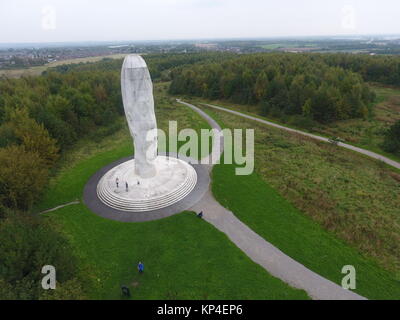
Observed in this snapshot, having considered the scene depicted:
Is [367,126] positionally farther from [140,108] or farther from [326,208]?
[140,108]

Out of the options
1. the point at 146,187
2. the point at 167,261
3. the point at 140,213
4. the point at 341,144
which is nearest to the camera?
the point at 167,261

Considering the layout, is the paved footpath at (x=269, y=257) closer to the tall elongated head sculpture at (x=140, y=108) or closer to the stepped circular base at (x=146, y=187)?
the stepped circular base at (x=146, y=187)

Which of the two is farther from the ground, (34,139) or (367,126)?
(34,139)

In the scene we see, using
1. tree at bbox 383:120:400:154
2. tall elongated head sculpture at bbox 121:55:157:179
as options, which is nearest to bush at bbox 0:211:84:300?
tall elongated head sculpture at bbox 121:55:157:179

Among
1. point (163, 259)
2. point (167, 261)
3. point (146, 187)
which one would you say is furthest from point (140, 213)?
point (167, 261)
